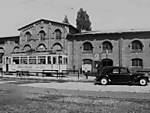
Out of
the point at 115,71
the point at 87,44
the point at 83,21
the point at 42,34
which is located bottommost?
the point at 115,71

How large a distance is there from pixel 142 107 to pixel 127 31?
35074 millimetres

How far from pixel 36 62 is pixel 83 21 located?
24.7 m

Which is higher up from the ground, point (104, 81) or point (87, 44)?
point (87, 44)

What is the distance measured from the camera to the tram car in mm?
39844

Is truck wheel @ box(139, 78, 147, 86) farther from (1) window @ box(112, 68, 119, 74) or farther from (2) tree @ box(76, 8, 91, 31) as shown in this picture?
(2) tree @ box(76, 8, 91, 31)

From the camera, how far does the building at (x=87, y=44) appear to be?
1656 inches

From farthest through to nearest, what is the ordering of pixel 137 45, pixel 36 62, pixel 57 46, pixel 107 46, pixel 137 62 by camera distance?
1. pixel 57 46
2. pixel 107 46
3. pixel 137 45
4. pixel 137 62
5. pixel 36 62

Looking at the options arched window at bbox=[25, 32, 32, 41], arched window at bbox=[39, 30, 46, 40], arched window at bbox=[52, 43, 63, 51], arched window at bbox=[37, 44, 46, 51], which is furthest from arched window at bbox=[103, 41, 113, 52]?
arched window at bbox=[25, 32, 32, 41]

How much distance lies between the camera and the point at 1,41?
55500mm

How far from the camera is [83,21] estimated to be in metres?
62.8

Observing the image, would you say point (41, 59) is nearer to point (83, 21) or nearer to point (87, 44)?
point (87, 44)

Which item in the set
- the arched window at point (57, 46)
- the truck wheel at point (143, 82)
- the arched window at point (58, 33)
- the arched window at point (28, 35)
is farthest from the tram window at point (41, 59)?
the truck wheel at point (143, 82)

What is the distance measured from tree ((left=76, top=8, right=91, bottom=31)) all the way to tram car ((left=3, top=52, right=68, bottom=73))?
20.4 meters

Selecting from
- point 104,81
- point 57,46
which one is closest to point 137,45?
point 57,46
